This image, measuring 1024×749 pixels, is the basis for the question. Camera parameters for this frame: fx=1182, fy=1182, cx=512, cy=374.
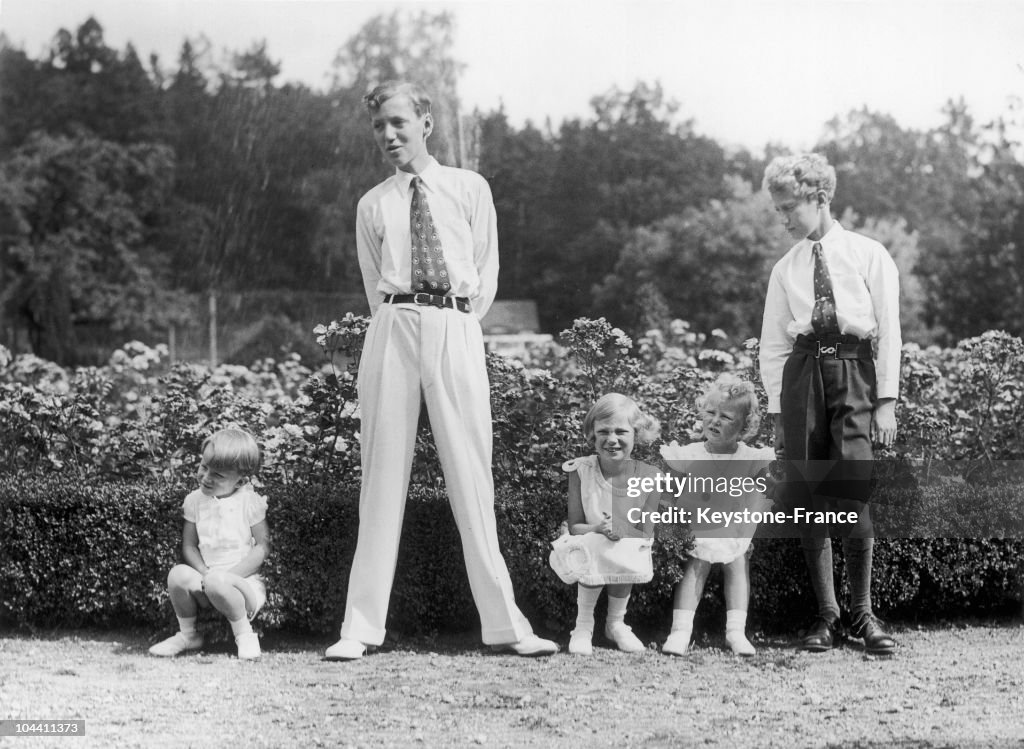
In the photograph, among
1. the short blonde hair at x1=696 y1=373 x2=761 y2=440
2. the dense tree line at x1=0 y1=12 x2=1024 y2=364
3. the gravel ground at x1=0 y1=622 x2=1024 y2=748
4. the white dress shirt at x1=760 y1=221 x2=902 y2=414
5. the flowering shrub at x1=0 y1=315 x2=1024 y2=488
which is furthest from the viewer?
the dense tree line at x1=0 y1=12 x2=1024 y2=364

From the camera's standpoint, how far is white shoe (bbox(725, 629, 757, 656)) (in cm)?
441

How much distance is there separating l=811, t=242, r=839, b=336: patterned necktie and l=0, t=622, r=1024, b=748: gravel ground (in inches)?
48.0

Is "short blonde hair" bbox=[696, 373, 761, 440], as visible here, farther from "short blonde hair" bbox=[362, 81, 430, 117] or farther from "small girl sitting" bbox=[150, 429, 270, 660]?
"small girl sitting" bbox=[150, 429, 270, 660]

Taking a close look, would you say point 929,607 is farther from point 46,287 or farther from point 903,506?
point 46,287


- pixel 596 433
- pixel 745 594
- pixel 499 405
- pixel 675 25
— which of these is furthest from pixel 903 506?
pixel 675 25

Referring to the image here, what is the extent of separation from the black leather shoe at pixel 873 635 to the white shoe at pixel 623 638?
83cm

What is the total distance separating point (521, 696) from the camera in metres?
3.90

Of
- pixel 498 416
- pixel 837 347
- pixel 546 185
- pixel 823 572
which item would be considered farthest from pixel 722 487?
pixel 546 185

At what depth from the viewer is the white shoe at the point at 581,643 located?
4.43 metres

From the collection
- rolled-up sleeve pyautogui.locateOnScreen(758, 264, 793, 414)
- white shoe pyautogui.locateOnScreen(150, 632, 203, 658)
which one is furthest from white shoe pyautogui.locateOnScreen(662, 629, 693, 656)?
white shoe pyautogui.locateOnScreen(150, 632, 203, 658)

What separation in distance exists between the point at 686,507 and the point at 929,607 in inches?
45.9

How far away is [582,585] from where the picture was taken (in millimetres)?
4512

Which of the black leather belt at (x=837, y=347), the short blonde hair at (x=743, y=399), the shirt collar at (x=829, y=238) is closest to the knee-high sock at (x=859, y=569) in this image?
the short blonde hair at (x=743, y=399)

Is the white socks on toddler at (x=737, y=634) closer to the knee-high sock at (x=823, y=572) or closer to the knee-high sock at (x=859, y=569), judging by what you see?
the knee-high sock at (x=823, y=572)
